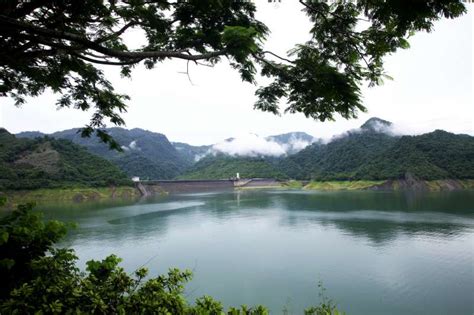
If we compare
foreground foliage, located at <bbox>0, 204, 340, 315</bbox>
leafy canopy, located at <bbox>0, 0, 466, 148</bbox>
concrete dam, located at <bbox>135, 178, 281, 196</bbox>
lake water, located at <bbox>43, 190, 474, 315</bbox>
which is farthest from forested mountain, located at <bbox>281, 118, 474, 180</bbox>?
foreground foliage, located at <bbox>0, 204, 340, 315</bbox>

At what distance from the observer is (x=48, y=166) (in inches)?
3268

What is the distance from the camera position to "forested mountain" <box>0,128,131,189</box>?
69.5 meters

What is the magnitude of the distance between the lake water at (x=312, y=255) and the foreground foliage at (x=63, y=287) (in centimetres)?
1201

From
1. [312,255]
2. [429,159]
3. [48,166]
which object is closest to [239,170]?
[429,159]

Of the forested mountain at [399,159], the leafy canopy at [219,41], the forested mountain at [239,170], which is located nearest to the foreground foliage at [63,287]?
the leafy canopy at [219,41]

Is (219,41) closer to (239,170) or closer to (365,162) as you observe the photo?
(365,162)

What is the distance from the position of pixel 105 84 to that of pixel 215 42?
3245 mm

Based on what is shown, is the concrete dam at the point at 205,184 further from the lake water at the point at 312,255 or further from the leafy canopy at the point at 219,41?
the leafy canopy at the point at 219,41

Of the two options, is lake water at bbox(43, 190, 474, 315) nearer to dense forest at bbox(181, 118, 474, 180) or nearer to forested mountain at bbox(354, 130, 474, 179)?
forested mountain at bbox(354, 130, 474, 179)

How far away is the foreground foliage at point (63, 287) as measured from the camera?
11.2ft

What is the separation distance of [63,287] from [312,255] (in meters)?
22.2

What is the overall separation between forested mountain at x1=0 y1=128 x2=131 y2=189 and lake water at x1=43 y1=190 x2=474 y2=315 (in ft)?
118

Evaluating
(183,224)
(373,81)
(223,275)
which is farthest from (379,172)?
(373,81)

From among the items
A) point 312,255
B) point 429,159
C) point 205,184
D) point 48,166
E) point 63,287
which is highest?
point 48,166
